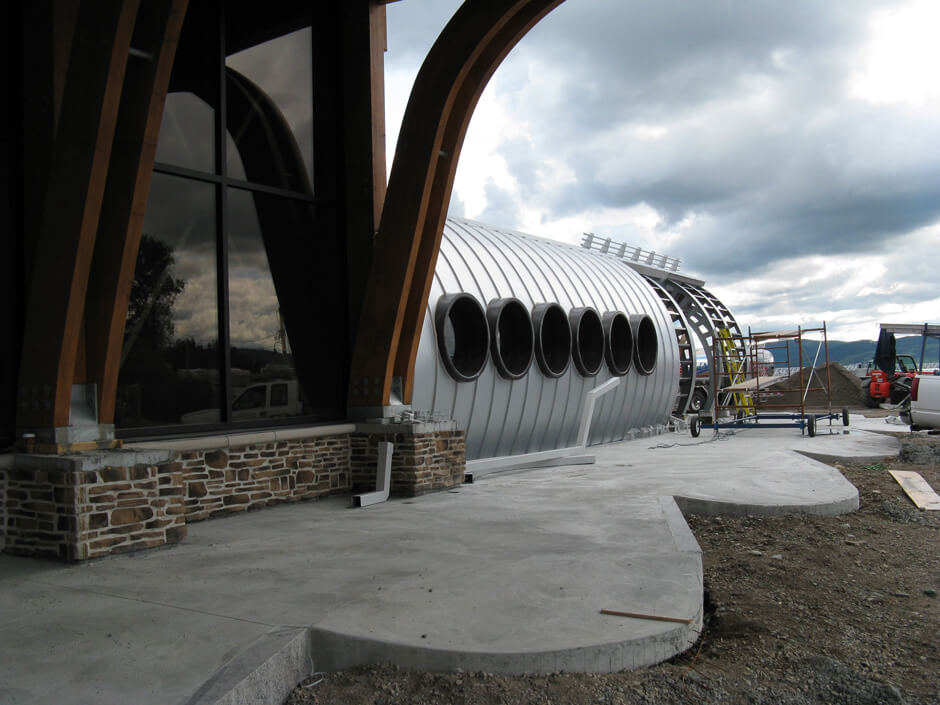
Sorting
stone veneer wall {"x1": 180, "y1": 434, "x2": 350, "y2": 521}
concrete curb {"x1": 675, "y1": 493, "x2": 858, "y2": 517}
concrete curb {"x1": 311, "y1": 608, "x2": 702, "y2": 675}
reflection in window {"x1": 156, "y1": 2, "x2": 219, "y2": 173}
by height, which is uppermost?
reflection in window {"x1": 156, "y1": 2, "x2": 219, "y2": 173}

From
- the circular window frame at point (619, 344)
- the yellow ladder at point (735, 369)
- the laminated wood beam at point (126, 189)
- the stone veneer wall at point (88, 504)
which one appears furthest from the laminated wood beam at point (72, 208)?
the yellow ladder at point (735, 369)

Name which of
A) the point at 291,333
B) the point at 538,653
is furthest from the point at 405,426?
the point at 538,653

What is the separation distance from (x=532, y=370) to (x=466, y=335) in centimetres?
192

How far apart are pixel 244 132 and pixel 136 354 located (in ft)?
9.98

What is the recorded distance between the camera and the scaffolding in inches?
792

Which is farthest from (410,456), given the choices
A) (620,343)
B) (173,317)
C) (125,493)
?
(620,343)

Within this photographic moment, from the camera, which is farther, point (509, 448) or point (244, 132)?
point (509, 448)

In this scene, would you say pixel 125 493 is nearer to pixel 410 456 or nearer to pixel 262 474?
pixel 262 474

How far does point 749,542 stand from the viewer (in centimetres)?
723

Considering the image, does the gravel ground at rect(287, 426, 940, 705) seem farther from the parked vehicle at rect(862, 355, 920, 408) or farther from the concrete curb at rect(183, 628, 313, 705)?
the parked vehicle at rect(862, 355, 920, 408)

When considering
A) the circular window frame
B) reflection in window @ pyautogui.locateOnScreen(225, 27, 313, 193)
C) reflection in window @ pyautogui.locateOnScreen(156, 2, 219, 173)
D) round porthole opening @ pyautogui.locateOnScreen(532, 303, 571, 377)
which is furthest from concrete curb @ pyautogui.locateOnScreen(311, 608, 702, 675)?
the circular window frame

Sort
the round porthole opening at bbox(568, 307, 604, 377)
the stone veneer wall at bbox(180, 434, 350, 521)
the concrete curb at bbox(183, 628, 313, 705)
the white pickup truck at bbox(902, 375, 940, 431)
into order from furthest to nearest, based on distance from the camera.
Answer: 1. the white pickup truck at bbox(902, 375, 940, 431)
2. the round porthole opening at bbox(568, 307, 604, 377)
3. the stone veneer wall at bbox(180, 434, 350, 521)
4. the concrete curb at bbox(183, 628, 313, 705)

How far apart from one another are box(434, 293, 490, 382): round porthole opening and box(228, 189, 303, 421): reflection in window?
11.0ft

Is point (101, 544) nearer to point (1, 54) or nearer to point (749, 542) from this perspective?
point (1, 54)
